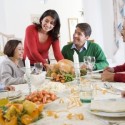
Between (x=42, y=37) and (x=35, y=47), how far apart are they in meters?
0.17

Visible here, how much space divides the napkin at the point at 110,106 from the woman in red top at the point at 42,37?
1494mm

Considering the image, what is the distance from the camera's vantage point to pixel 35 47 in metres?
2.54

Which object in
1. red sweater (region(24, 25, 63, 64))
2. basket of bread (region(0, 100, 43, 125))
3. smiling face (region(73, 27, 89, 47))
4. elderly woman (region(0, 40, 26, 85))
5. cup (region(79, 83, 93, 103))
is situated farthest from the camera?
smiling face (region(73, 27, 89, 47))

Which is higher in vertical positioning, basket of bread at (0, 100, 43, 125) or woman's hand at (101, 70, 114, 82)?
woman's hand at (101, 70, 114, 82)

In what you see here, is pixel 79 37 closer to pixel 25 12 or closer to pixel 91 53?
pixel 91 53

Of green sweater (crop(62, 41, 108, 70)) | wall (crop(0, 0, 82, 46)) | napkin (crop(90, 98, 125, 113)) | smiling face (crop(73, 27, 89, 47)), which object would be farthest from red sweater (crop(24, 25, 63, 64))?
wall (crop(0, 0, 82, 46))

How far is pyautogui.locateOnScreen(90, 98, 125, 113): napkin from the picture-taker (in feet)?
3.06

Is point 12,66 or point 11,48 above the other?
point 11,48

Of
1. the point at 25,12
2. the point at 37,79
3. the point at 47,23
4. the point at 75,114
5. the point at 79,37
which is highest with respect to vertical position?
the point at 25,12

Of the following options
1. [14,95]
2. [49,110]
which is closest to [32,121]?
[49,110]

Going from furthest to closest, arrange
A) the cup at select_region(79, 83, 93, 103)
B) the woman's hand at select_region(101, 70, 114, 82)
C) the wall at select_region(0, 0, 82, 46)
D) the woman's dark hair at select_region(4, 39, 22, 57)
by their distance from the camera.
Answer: the wall at select_region(0, 0, 82, 46) → the woman's dark hair at select_region(4, 39, 22, 57) → the woman's hand at select_region(101, 70, 114, 82) → the cup at select_region(79, 83, 93, 103)

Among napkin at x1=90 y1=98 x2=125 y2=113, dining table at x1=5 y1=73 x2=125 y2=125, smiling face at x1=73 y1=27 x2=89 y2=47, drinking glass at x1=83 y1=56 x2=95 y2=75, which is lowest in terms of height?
dining table at x1=5 y1=73 x2=125 y2=125

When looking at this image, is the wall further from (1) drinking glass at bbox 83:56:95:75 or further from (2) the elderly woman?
(1) drinking glass at bbox 83:56:95:75

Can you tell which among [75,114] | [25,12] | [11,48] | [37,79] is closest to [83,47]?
[11,48]
